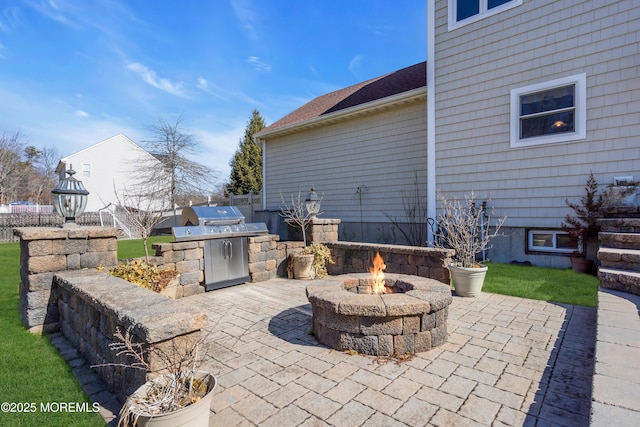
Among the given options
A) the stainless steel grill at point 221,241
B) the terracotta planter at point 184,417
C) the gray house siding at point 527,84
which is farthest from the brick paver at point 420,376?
the gray house siding at point 527,84

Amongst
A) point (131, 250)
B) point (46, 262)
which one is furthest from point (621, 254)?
point (131, 250)

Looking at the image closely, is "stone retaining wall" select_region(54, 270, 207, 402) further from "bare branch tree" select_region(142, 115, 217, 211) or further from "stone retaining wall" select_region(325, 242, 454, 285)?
"bare branch tree" select_region(142, 115, 217, 211)

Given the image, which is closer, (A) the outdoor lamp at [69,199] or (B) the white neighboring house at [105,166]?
(A) the outdoor lamp at [69,199]

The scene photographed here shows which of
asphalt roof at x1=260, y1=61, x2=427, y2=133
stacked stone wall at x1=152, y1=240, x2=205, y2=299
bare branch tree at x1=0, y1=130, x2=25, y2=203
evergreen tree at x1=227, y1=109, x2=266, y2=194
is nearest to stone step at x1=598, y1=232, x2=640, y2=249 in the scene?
asphalt roof at x1=260, y1=61, x2=427, y2=133

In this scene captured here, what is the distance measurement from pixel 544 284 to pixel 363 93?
7332 mm

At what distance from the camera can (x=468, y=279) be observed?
14.4 ft

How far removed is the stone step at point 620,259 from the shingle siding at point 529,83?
6.72 feet

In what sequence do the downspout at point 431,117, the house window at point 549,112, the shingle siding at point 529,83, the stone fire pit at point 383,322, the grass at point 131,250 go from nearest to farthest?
the stone fire pit at point 383,322 → the shingle siding at point 529,83 → the house window at point 549,112 → the downspout at point 431,117 → the grass at point 131,250

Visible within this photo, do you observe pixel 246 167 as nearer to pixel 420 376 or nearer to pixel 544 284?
pixel 544 284

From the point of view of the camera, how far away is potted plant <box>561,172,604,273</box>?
17.3ft

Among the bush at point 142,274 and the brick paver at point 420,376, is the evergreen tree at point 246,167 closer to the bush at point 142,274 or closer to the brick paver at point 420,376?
the bush at point 142,274

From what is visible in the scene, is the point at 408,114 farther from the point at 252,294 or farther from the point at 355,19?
the point at 252,294

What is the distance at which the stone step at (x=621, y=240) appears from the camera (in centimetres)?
394

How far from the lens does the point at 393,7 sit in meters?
8.98
